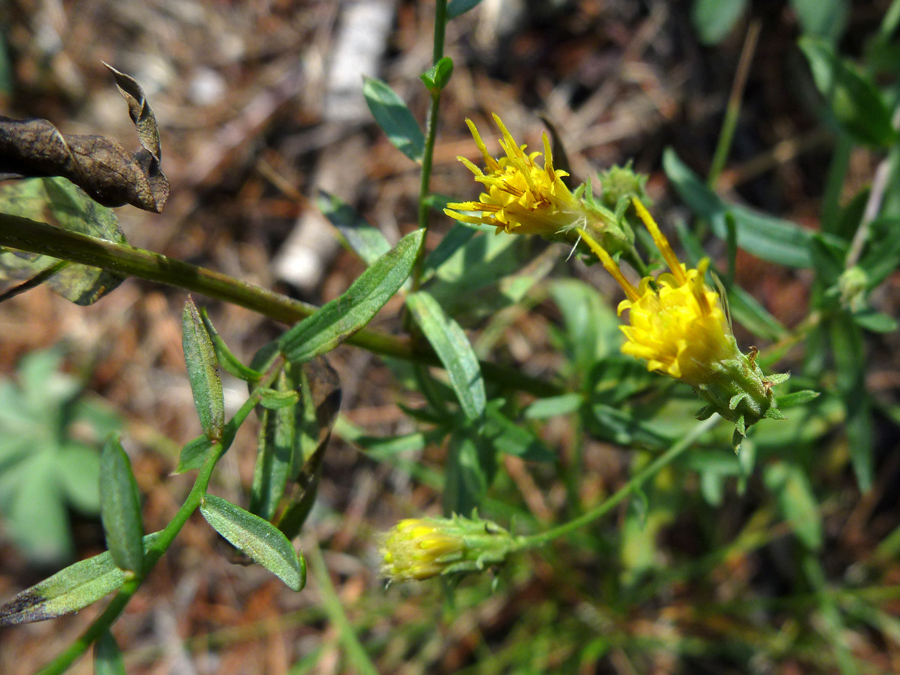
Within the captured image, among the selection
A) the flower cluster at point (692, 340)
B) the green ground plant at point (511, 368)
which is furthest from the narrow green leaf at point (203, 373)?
the flower cluster at point (692, 340)

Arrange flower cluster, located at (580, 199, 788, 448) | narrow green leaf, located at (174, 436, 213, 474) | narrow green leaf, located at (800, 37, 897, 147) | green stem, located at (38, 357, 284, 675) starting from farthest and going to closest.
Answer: narrow green leaf, located at (800, 37, 897, 147), narrow green leaf, located at (174, 436, 213, 474), flower cluster, located at (580, 199, 788, 448), green stem, located at (38, 357, 284, 675)

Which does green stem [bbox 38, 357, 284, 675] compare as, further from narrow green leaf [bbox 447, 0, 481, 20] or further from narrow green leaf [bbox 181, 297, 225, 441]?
narrow green leaf [bbox 447, 0, 481, 20]

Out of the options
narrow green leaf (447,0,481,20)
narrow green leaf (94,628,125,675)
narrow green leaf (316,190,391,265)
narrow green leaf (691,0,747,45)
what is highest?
narrow green leaf (447,0,481,20)

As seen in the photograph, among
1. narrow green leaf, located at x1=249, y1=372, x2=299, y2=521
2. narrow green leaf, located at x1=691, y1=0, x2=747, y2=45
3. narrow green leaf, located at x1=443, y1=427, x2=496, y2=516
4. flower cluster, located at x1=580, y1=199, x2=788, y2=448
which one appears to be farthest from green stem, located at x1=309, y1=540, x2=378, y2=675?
narrow green leaf, located at x1=691, y1=0, x2=747, y2=45

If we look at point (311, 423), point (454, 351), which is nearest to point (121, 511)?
point (311, 423)

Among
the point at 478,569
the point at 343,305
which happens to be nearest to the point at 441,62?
the point at 343,305

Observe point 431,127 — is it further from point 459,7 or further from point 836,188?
point 836,188

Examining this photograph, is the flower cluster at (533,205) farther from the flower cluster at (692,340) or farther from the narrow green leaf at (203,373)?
the narrow green leaf at (203,373)
